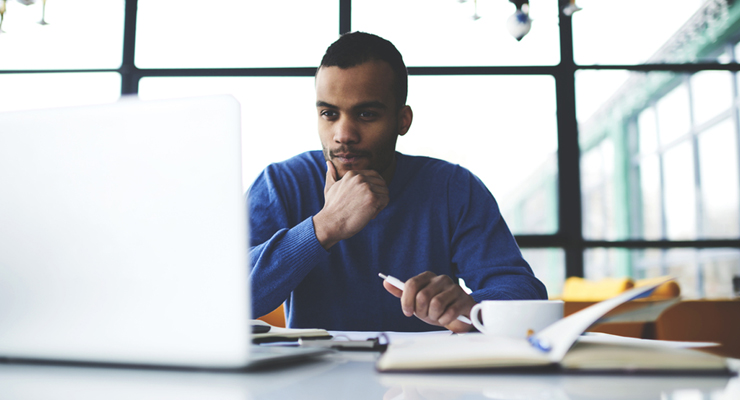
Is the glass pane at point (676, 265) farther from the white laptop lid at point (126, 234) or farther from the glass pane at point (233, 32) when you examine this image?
the white laptop lid at point (126, 234)

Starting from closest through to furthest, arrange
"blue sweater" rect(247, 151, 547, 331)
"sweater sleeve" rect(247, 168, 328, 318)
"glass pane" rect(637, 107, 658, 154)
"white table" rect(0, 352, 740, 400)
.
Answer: "white table" rect(0, 352, 740, 400), "sweater sleeve" rect(247, 168, 328, 318), "blue sweater" rect(247, 151, 547, 331), "glass pane" rect(637, 107, 658, 154)

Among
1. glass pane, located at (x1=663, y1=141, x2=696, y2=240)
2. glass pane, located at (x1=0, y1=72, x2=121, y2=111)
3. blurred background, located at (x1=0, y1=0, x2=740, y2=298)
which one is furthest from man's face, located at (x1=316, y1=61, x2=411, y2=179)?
glass pane, located at (x1=663, y1=141, x2=696, y2=240)

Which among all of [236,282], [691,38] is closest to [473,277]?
[236,282]

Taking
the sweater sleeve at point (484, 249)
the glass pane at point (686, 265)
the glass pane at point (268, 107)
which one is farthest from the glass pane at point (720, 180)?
the sweater sleeve at point (484, 249)

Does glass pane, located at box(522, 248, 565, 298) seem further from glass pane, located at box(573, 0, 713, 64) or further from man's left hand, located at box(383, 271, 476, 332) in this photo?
man's left hand, located at box(383, 271, 476, 332)

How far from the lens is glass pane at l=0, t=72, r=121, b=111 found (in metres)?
3.65

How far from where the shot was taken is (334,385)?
406mm

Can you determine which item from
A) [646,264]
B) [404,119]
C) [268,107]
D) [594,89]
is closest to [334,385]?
[404,119]

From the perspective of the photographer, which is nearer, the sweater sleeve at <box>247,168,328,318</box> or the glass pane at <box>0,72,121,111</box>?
the sweater sleeve at <box>247,168,328,318</box>

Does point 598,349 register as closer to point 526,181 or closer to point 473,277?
point 473,277

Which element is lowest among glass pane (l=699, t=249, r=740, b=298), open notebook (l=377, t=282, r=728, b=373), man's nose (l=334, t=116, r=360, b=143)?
glass pane (l=699, t=249, r=740, b=298)

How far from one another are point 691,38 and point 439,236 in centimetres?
360

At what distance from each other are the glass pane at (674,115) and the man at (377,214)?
336 centimetres

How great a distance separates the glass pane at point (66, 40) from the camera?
12.1ft
